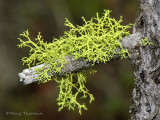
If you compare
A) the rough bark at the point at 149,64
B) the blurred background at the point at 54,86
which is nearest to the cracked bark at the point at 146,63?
the rough bark at the point at 149,64

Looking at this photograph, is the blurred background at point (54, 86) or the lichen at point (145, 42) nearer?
the lichen at point (145, 42)

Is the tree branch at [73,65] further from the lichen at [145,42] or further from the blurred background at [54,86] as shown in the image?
the blurred background at [54,86]

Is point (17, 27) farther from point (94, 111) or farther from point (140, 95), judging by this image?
point (140, 95)

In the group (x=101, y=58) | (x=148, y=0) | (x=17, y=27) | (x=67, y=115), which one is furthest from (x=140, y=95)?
(x=17, y=27)

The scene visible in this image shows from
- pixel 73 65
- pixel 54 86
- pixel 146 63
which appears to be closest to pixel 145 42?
pixel 146 63

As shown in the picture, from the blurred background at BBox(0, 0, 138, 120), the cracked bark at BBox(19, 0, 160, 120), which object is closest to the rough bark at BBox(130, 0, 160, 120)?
the cracked bark at BBox(19, 0, 160, 120)

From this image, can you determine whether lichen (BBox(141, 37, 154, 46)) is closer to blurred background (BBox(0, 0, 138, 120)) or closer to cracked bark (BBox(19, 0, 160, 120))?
cracked bark (BBox(19, 0, 160, 120))
